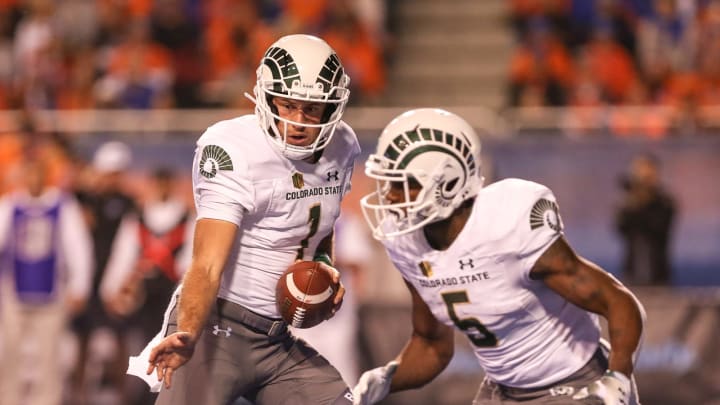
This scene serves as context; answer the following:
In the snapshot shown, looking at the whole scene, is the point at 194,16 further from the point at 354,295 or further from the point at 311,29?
the point at 354,295

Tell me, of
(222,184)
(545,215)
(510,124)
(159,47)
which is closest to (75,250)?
(159,47)

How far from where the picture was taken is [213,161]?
4512 mm

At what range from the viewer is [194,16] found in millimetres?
11906

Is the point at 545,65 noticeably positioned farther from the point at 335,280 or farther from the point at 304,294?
the point at 304,294

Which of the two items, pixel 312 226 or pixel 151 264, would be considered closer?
pixel 312 226

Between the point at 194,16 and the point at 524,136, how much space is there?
381 centimetres

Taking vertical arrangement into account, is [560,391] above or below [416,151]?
below

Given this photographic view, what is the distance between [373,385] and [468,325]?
0.46 meters

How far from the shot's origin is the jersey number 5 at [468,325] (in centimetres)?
477

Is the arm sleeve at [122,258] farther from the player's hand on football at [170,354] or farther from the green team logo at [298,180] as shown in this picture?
the player's hand on football at [170,354]

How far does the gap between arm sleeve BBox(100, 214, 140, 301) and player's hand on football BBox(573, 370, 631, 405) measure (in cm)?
524

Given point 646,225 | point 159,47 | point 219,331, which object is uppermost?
point 219,331

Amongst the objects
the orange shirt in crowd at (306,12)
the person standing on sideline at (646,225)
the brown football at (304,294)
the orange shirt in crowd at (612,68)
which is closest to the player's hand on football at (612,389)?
the brown football at (304,294)

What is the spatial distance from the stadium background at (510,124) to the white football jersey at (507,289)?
3849mm
